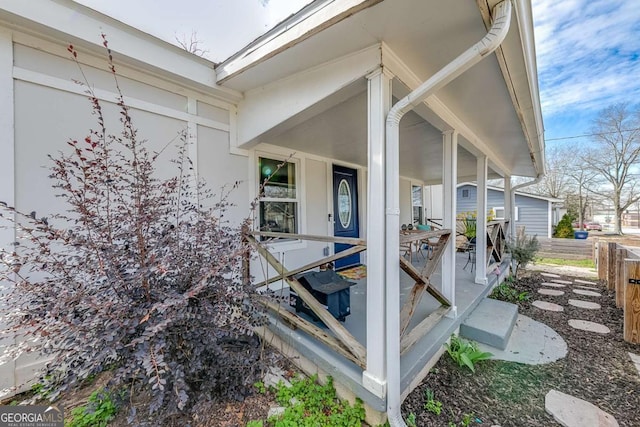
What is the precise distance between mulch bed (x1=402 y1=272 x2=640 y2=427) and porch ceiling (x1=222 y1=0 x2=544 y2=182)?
239cm

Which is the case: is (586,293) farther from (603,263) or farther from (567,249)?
(567,249)

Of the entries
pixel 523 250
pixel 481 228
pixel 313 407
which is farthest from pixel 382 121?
pixel 523 250

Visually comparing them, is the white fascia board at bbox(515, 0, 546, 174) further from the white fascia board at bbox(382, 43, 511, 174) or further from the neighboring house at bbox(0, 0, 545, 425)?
the white fascia board at bbox(382, 43, 511, 174)

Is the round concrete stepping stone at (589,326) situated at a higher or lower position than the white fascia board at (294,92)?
lower

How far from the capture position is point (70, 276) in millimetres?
1604

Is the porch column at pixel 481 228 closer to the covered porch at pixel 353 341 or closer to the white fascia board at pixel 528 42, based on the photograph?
the covered porch at pixel 353 341

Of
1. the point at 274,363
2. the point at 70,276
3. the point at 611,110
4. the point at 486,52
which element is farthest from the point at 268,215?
the point at 611,110

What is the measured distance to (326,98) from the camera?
2088 millimetres

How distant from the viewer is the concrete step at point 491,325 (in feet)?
8.76

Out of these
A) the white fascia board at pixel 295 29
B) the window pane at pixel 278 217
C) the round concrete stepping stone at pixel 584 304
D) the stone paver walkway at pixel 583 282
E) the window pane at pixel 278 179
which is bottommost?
the stone paver walkway at pixel 583 282

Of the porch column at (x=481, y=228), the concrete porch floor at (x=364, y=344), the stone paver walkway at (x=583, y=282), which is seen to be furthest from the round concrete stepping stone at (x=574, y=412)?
the stone paver walkway at (x=583, y=282)

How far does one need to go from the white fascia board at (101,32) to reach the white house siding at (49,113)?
18cm

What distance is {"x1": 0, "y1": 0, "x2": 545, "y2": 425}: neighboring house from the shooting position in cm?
166

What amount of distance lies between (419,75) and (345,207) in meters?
3.14
